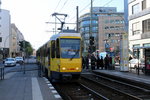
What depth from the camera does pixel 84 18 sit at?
110625 millimetres

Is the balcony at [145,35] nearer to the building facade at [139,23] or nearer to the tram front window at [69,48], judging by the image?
the building facade at [139,23]

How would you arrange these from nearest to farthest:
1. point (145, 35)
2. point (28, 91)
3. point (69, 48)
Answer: point (28, 91)
point (69, 48)
point (145, 35)

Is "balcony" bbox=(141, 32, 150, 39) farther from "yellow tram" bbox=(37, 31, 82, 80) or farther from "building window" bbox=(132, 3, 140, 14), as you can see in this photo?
"yellow tram" bbox=(37, 31, 82, 80)

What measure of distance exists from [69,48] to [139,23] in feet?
109

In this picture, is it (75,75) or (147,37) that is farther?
(147,37)

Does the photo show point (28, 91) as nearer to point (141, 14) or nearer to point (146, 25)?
point (146, 25)

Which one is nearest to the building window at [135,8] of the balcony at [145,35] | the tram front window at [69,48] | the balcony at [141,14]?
the balcony at [141,14]

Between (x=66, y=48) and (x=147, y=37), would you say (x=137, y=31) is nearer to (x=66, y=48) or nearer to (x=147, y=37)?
(x=147, y=37)

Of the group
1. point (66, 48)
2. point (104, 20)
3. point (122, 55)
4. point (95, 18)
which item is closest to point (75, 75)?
point (66, 48)

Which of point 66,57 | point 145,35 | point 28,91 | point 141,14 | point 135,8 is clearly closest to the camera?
point 28,91

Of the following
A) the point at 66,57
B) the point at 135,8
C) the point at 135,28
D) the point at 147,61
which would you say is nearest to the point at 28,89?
the point at 66,57

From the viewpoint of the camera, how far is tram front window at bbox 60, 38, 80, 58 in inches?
588

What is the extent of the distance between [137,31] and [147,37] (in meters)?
5.12

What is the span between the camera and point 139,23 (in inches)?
1797
